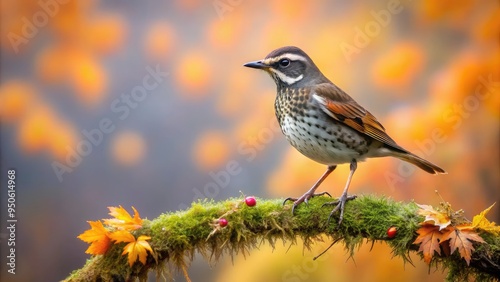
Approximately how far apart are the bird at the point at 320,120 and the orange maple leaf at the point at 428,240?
0.51 metres

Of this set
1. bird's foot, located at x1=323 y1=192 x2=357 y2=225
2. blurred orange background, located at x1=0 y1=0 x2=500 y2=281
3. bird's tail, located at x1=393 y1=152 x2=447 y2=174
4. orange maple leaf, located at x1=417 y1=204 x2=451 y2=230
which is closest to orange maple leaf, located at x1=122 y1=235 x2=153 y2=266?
bird's foot, located at x1=323 y1=192 x2=357 y2=225

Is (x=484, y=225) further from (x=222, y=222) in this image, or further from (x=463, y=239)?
(x=222, y=222)

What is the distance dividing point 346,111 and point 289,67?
319mm

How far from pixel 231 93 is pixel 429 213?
Answer: 73.6 inches

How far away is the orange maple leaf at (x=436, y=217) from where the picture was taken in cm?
187

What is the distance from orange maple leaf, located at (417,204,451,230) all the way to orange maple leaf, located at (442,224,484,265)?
4 centimetres

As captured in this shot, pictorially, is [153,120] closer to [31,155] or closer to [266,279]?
[31,155]

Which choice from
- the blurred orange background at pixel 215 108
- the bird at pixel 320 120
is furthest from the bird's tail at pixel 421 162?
the blurred orange background at pixel 215 108

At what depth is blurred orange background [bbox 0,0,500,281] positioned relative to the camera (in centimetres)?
345

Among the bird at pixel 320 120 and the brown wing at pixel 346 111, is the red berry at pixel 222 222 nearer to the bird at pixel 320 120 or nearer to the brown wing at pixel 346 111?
the bird at pixel 320 120

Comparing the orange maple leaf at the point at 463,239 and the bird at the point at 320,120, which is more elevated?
the bird at the point at 320,120

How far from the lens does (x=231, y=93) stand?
3.57 metres

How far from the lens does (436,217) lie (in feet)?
6.26

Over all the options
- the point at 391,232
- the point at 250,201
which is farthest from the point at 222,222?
the point at 391,232
